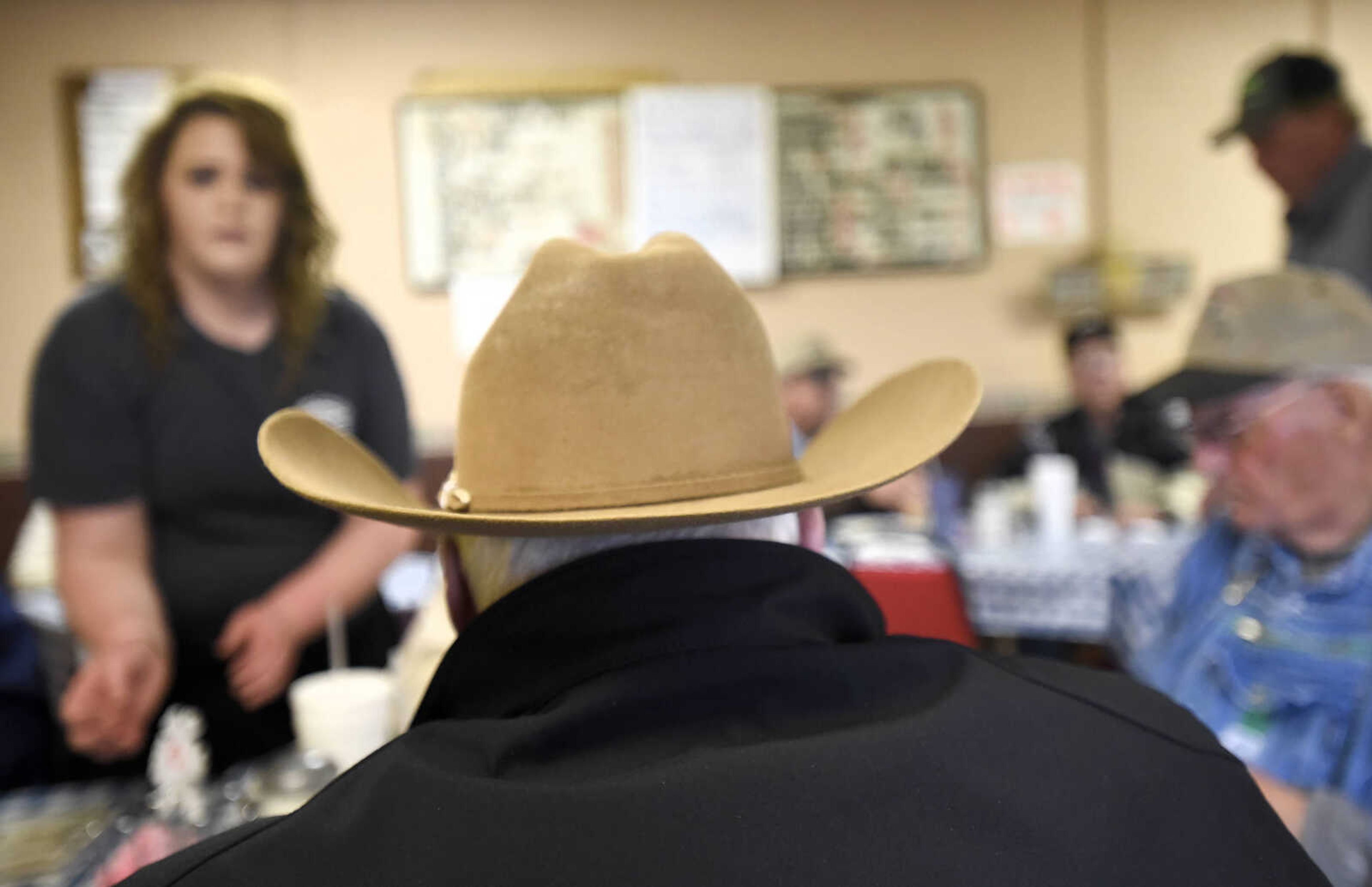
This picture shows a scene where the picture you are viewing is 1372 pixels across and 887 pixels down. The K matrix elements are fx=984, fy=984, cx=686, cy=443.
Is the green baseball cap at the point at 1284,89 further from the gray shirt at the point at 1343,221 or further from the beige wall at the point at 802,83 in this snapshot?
the beige wall at the point at 802,83

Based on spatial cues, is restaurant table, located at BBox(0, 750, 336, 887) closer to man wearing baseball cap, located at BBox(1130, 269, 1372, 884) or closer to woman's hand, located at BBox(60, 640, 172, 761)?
woman's hand, located at BBox(60, 640, 172, 761)

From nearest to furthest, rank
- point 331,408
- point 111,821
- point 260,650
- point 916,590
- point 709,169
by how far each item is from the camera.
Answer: point 111,821 → point 260,650 → point 331,408 → point 916,590 → point 709,169

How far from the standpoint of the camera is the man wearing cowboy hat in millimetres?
594

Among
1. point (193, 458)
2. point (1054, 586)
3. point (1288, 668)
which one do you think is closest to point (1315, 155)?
point (1054, 586)

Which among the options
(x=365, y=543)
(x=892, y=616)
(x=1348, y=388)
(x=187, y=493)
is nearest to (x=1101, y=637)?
(x=892, y=616)

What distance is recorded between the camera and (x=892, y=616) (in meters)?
2.61

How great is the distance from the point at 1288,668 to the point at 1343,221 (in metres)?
2.17

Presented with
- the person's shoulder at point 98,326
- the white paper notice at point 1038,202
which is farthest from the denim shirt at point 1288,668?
the white paper notice at point 1038,202

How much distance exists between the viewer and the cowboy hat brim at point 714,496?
0.73 m

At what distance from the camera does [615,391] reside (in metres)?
0.81

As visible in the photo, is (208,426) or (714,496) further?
(208,426)

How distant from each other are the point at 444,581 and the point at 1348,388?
4.51ft

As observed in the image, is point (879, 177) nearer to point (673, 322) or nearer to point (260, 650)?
point (260, 650)

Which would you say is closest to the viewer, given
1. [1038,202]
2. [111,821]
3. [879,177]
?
[111,821]
